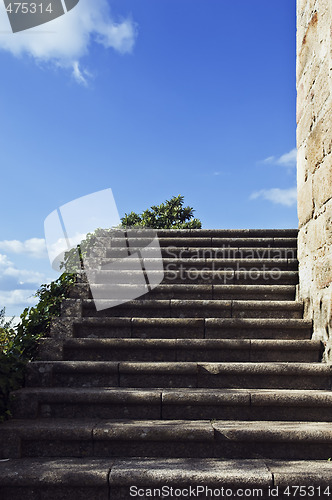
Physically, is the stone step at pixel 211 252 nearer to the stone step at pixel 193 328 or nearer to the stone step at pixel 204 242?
the stone step at pixel 204 242

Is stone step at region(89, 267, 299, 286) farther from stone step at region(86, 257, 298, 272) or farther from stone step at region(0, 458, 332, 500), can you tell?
stone step at region(0, 458, 332, 500)

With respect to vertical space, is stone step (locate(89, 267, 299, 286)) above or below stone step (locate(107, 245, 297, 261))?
below

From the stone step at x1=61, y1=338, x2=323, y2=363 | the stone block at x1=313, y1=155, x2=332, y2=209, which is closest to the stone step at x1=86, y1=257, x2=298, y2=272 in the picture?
the stone block at x1=313, y1=155, x2=332, y2=209

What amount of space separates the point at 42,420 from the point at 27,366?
55 cm

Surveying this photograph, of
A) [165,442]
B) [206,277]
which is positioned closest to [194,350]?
[165,442]

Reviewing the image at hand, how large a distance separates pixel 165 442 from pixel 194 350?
1.06 m

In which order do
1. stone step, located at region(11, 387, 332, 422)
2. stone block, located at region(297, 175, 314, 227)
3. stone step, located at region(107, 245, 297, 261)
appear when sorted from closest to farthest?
stone step, located at region(11, 387, 332, 422)
stone block, located at region(297, 175, 314, 227)
stone step, located at region(107, 245, 297, 261)

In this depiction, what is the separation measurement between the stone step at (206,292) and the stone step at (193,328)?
530 millimetres

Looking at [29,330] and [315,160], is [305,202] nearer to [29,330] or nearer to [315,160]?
[315,160]

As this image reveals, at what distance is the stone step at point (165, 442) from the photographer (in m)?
2.75

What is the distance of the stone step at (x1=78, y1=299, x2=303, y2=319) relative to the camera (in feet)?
13.9

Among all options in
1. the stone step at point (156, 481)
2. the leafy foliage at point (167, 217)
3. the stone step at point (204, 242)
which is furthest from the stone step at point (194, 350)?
the leafy foliage at point (167, 217)

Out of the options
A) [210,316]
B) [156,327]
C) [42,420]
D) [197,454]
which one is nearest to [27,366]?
[42,420]

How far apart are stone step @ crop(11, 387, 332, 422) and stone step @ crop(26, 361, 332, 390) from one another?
28 cm
